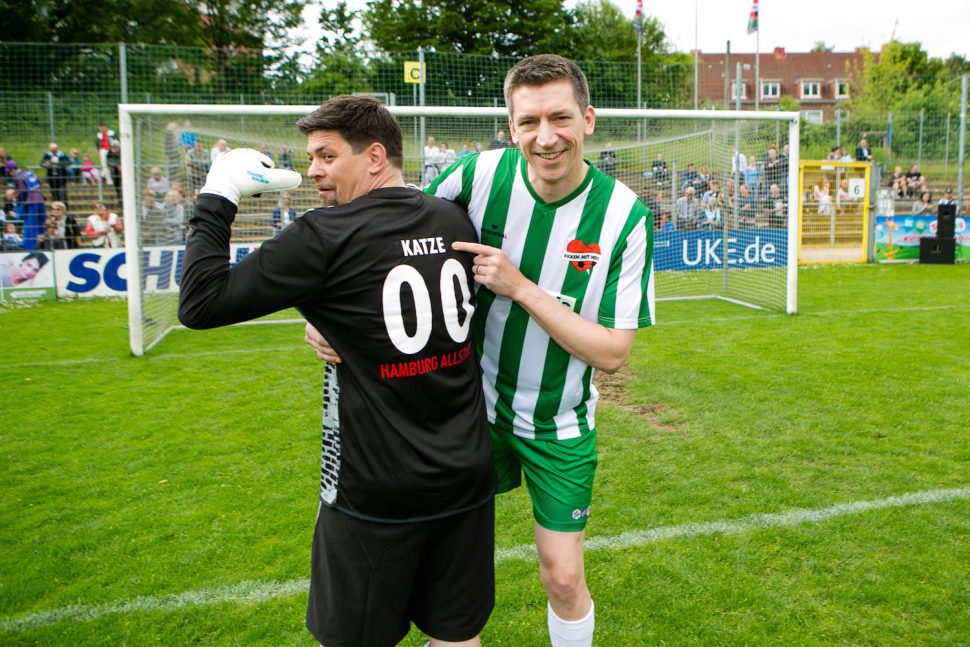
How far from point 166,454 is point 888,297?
11001 millimetres

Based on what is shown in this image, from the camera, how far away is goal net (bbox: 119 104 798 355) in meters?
8.64

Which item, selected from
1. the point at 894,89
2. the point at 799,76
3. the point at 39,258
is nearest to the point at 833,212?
the point at 39,258

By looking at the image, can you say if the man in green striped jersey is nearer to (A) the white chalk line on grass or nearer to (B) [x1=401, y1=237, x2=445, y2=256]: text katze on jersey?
(B) [x1=401, y1=237, x2=445, y2=256]: text katze on jersey

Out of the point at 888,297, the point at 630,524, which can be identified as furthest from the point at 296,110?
the point at 888,297

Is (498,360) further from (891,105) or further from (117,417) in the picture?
(891,105)

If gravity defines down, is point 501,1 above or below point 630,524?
above

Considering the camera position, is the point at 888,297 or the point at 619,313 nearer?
the point at 619,313

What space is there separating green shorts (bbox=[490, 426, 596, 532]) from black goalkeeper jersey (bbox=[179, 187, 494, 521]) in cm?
49

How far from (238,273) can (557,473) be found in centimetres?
131

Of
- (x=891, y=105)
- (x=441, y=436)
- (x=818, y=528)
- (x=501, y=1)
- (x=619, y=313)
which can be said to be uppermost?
(x=501, y=1)

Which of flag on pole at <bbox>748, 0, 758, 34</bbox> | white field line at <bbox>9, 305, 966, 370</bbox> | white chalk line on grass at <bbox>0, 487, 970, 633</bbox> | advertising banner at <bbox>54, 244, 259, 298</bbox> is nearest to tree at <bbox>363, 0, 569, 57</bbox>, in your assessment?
flag on pole at <bbox>748, 0, 758, 34</bbox>

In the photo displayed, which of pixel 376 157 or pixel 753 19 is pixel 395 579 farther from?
pixel 753 19

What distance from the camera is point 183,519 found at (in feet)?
13.7

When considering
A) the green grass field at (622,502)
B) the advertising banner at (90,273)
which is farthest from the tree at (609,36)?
the green grass field at (622,502)
